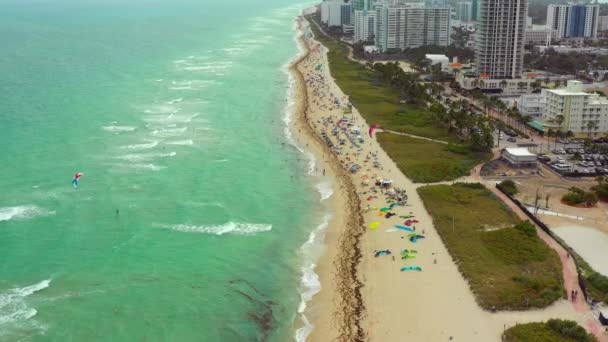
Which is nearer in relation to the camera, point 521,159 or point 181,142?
point 521,159

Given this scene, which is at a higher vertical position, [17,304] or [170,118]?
[170,118]

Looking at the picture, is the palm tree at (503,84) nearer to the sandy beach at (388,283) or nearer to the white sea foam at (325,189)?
the sandy beach at (388,283)

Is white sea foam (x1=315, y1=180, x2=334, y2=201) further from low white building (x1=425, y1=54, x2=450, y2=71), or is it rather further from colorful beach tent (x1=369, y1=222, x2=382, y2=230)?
low white building (x1=425, y1=54, x2=450, y2=71)

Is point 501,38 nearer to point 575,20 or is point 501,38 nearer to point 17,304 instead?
point 575,20

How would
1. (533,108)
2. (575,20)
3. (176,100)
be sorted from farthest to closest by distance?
(575,20)
(176,100)
(533,108)

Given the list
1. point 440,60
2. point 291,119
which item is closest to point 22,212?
point 291,119

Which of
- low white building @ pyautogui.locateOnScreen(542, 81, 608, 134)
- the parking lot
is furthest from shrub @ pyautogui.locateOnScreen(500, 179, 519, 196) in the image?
low white building @ pyautogui.locateOnScreen(542, 81, 608, 134)
